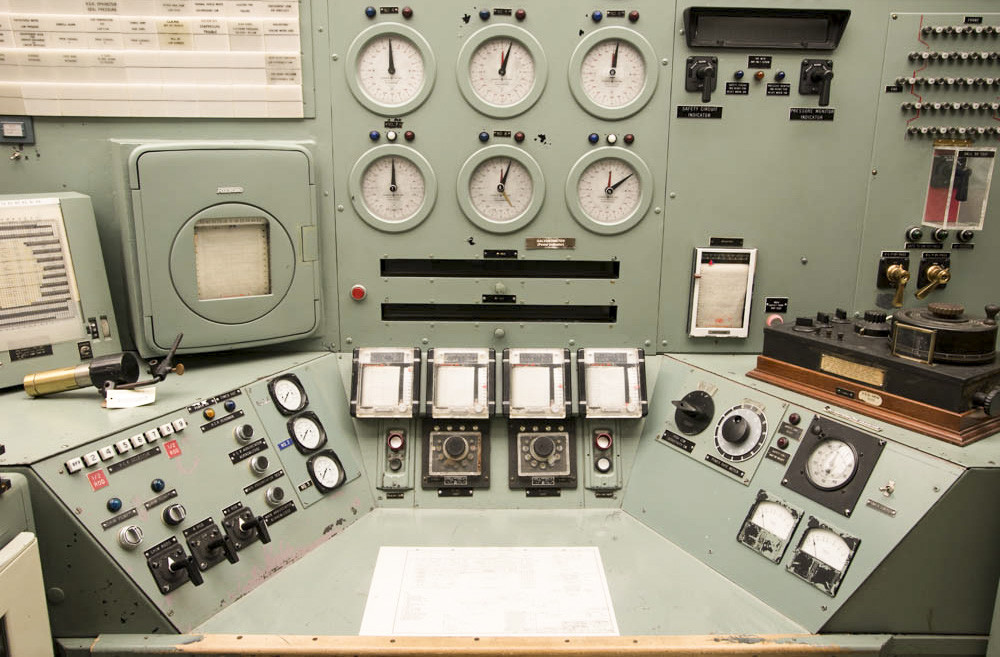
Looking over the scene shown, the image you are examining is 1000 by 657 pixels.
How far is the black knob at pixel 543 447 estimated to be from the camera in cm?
257

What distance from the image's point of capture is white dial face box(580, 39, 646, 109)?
261 centimetres

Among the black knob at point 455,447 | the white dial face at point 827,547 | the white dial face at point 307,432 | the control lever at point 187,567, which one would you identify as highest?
the white dial face at point 307,432

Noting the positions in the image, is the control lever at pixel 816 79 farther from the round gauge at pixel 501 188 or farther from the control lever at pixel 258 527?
the control lever at pixel 258 527

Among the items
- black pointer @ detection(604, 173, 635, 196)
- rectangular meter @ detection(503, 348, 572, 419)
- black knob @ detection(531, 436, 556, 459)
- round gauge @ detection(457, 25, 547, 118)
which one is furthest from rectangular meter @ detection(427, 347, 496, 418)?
round gauge @ detection(457, 25, 547, 118)

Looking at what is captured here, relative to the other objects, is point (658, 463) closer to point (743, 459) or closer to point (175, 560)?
point (743, 459)

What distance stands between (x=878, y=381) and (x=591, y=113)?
1357mm

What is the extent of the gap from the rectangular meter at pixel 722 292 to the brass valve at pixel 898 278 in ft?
1.71

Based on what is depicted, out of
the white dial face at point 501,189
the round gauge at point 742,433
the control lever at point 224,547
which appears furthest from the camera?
the white dial face at point 501,189

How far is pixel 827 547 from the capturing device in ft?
6.63

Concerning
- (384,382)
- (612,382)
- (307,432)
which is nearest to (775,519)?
(612,382)

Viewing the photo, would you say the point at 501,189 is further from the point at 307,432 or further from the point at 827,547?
the point at 827,547

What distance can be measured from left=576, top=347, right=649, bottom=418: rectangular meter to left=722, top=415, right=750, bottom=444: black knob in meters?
0.33

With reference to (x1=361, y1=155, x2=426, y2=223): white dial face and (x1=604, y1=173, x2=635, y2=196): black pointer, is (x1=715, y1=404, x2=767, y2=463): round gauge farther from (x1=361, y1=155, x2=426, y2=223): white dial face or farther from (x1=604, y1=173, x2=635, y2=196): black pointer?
(x1=361, y1=155, x2=426, y2=223): white dial face

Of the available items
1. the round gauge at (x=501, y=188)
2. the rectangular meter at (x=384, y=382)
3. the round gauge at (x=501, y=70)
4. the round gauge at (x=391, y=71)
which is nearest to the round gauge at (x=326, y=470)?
the rectangular meter at (x=384, y=382)
